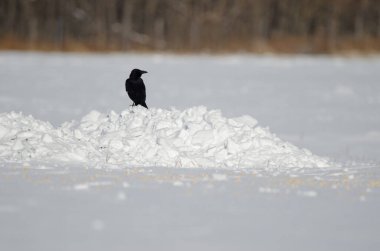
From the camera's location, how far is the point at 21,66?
31562 mm

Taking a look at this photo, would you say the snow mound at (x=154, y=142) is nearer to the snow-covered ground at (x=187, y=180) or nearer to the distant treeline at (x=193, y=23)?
the snow-covered ground at (x=187, y=180)

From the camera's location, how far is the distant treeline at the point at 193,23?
5131 cm

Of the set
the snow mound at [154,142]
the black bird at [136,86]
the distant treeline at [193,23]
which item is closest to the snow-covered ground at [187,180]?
the snow mound at [154,142]

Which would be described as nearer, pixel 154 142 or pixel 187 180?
pixel 187 180

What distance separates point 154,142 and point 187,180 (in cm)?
201

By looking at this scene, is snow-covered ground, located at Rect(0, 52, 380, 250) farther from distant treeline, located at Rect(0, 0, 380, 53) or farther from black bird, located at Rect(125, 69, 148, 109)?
distant treeline, located at Rect(0, 0, 380, 53)

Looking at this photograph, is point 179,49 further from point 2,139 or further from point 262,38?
point 2,139

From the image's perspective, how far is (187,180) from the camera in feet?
28.0

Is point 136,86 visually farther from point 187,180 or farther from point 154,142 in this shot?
point 187,180

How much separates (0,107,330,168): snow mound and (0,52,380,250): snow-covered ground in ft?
0.07

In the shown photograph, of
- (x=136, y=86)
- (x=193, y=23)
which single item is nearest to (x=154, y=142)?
(x=136, y=86)

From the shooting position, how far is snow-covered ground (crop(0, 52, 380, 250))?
6.14m

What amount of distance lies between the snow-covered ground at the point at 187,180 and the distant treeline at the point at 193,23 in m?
31.9

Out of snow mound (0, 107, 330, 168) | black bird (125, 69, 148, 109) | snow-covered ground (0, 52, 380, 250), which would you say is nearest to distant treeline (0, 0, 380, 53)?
snow-covered ground (0, 52, 380, 250)
